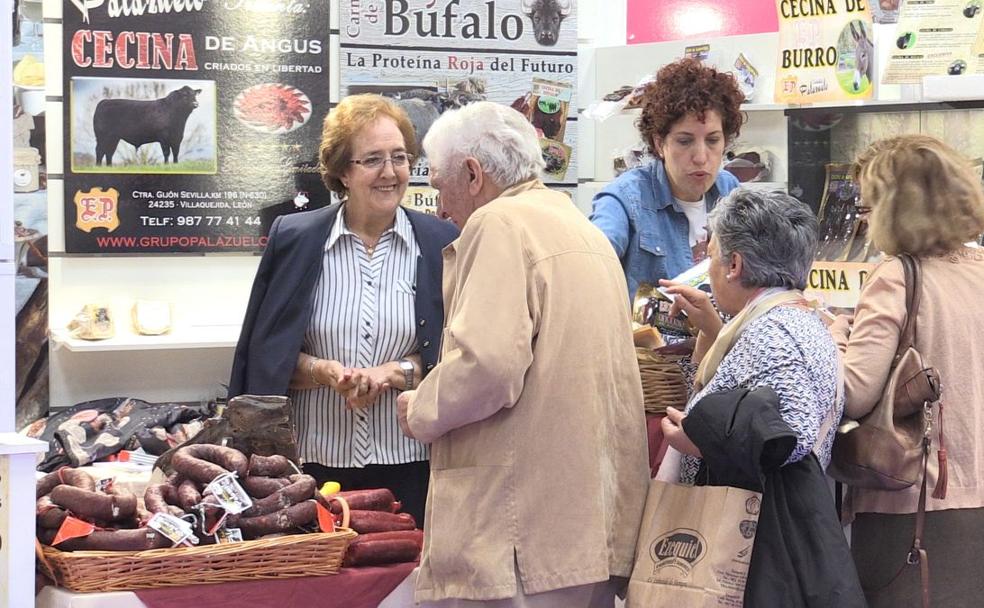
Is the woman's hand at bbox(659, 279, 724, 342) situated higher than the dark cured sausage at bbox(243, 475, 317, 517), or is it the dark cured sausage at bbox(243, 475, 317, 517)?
the woman's hand at bbox(659, 279, 724, 342)

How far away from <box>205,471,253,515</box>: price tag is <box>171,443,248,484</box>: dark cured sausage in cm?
4

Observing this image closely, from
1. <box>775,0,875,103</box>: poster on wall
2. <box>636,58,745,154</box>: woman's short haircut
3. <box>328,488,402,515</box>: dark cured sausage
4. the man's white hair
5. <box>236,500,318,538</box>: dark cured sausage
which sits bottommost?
<box>328,488,402,515</box>: dark cured sausage

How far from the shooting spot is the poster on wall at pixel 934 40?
4.13 meters

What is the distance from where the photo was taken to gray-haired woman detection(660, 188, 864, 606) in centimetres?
251

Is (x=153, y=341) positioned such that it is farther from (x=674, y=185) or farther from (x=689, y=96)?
(x=689, y=96)

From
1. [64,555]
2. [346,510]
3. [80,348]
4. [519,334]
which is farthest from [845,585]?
[80,348]

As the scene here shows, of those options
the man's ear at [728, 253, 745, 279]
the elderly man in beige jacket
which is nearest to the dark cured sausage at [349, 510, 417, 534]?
the elderly man in beige jacket

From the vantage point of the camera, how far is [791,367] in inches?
102

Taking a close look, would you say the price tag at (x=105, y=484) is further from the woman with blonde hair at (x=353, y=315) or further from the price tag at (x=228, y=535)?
the woman with blonde hair at (x=353, y=315)

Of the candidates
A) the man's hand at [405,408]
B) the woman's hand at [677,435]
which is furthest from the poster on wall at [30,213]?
the woman's hand at [677,435]

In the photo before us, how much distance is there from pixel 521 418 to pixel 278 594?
66 centimetres

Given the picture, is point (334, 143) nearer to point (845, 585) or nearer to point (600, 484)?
point (600, 484)

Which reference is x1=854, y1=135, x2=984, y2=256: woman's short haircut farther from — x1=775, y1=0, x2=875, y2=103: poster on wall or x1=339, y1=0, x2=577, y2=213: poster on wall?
x1=339, y1=0, x2=577, y2=213: poster on wall

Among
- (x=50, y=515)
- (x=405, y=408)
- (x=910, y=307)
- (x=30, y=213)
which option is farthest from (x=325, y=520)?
(x=30, y=213)
